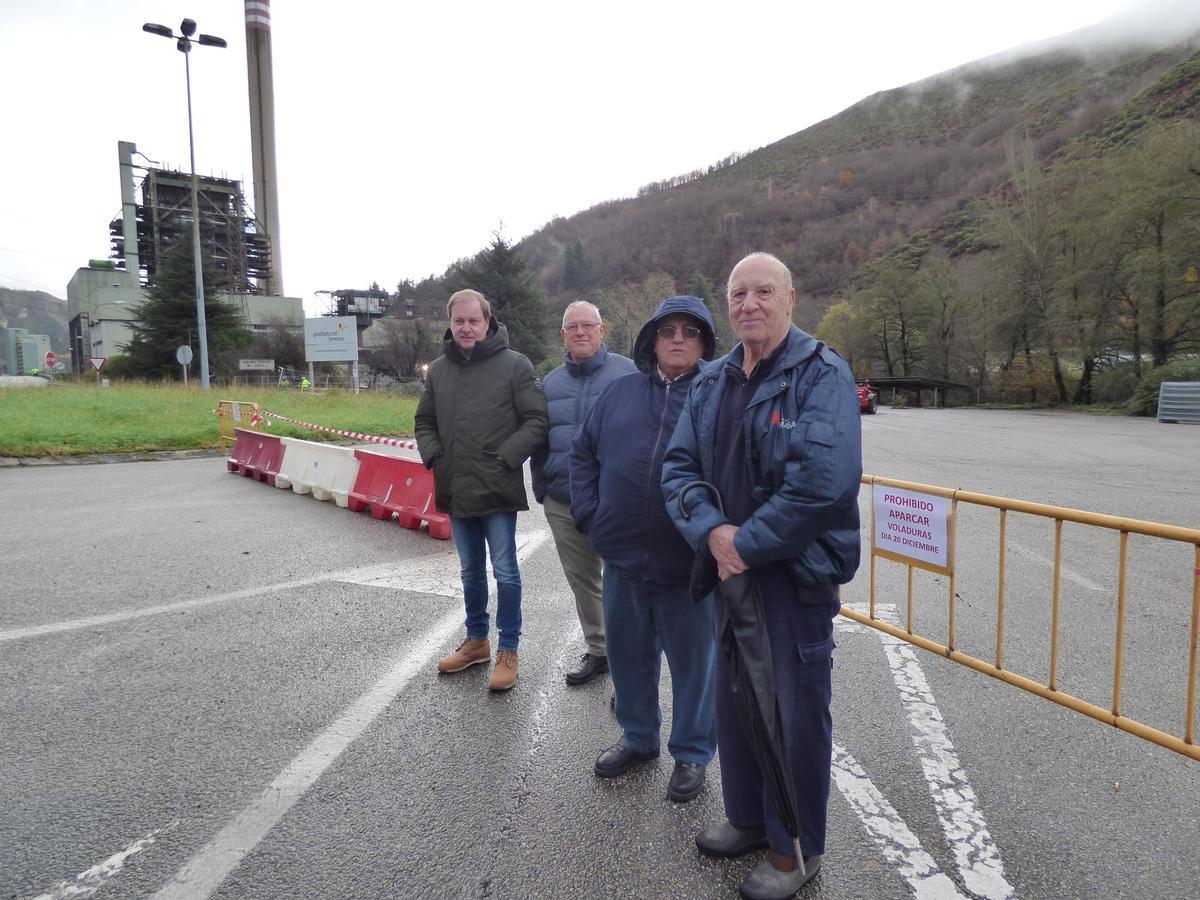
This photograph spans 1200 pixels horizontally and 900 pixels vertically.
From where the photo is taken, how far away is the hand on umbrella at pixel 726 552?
2.11 meters

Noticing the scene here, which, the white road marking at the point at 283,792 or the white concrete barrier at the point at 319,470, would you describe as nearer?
the white road marking at the point at 283,792

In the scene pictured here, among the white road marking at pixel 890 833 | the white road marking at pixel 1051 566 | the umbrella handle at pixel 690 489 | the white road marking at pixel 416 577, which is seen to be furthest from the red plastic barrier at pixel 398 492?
the white road marking at pixel 1051 566

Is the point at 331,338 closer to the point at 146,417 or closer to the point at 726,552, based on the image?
the point at 146,417

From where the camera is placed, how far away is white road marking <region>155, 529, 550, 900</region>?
226 centimetres

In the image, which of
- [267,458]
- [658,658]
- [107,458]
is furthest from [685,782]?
[107,458]

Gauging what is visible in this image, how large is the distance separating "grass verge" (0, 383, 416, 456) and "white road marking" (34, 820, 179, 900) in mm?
14357

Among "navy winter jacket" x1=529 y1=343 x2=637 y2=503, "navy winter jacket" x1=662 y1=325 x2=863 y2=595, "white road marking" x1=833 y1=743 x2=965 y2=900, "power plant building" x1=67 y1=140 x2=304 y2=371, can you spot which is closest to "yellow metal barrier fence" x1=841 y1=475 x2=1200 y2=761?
"white road marking" x1=833 y1=743 x2=965 y2=900

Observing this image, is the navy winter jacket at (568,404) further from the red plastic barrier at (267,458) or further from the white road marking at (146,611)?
the red plastic barrier at (267,458)

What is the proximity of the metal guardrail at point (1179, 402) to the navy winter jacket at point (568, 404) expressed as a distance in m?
27.0

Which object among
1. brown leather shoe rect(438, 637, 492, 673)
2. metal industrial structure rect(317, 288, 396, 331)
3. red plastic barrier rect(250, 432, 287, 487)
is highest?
metal industrial structure rect(317, 288, 396, 331)

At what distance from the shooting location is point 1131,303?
104 ft

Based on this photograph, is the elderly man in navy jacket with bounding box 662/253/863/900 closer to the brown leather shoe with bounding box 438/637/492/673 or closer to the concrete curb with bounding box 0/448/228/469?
the brown leather shoe with bounding box 438/637/492/673

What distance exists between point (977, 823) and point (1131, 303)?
38.0 meters

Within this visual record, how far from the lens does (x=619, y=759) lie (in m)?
2.88
